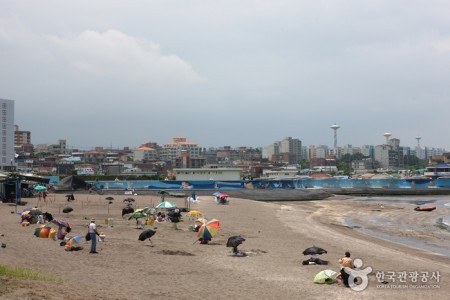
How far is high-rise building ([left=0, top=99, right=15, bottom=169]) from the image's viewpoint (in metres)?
107

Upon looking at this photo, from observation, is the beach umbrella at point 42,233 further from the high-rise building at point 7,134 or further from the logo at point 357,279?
the high-rise building at point 7,134

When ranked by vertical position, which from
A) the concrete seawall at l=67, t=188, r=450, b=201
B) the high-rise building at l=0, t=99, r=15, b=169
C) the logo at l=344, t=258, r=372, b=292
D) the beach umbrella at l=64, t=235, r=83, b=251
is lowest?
the concrete seawall at l=67, t=188, r=450, b=201

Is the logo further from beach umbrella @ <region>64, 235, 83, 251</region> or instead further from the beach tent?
beach umbrella @ <region>64, 235, 83, 251</region>

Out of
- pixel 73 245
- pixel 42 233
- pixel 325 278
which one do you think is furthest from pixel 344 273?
pixel 42 233

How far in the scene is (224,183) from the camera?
86562 millimetres

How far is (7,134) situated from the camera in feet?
356

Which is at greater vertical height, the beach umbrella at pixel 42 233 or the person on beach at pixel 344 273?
the beach umbrella at pixel 42 233

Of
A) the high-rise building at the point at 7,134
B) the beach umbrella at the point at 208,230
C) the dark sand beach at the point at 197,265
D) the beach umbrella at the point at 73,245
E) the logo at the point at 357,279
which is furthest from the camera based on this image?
the high-rise building at the point at 7,134

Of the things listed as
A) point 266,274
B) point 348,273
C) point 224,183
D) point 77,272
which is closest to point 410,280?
point 348,273

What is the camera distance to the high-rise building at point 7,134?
351 ft

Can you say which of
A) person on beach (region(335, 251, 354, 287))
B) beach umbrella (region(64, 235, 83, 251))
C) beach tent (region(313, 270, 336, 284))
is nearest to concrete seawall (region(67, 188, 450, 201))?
beach umbrella (region(64, 235, 83, 251))

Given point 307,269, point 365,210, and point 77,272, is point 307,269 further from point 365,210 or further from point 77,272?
point 365,210

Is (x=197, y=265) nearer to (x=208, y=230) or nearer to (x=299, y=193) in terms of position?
(x=208, y=230)

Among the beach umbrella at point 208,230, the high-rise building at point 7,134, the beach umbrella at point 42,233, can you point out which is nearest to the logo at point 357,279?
the beach umbrella at point 208,230
